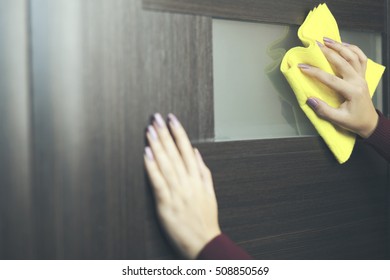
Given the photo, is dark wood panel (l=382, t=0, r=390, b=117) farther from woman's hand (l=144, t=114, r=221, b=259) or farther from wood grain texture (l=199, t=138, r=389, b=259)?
woman's hand (l=144, t=114, r=221, b=259)

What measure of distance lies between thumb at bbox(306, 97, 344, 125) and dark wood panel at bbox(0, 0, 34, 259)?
47 centimetres

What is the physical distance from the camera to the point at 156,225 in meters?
0.69

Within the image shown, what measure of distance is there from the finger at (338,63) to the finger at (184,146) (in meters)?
0.32

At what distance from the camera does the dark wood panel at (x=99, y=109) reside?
0.62m

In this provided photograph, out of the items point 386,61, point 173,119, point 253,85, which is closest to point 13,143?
point 173,119

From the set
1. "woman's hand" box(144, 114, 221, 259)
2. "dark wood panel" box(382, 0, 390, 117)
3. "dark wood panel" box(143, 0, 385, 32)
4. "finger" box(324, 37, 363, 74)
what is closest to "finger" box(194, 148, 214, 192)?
"woman's hand" box(144, 114, 221, 259)

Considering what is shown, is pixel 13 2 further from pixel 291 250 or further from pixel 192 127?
pixel 291 250

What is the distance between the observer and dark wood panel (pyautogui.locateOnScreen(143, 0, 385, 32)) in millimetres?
715

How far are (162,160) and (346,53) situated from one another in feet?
1.34

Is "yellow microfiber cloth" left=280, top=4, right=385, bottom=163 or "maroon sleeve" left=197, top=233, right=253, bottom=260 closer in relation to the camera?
"maroon sleeve" left=197, top=233, right=253, bottom=260

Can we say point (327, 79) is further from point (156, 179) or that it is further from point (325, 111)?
point (156, 179)

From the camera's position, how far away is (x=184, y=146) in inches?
26.9
